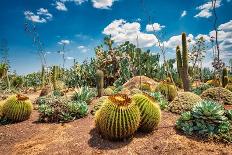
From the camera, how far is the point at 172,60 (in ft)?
77.2

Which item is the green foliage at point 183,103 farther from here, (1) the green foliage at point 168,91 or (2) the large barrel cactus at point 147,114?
(1) the green foliage at point 168,91

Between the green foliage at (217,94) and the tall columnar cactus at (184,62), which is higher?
the tall columnar cactus at (184,62)

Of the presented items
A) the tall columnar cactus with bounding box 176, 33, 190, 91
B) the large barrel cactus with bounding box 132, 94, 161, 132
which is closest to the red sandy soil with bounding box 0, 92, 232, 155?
the large barrel cactus with bounding box 132, 94, 161, 132

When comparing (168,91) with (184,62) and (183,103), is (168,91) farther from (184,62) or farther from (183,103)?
(183,103)

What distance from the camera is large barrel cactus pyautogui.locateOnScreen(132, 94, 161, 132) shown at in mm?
6258

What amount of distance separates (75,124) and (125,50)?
14.7 metres

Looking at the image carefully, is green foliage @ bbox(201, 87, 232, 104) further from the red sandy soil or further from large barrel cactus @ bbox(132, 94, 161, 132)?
large barrel cactus @ bbox(132, 94, 161, 132)

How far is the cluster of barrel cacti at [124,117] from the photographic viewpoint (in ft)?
18.7

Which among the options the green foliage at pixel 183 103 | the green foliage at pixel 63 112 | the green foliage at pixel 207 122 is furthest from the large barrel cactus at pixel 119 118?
Answer: the green foliage at pixel 183 103

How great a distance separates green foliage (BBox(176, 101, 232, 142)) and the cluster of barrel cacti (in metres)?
0.78

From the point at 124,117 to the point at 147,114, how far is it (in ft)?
2.57

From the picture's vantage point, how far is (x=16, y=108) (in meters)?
8.42

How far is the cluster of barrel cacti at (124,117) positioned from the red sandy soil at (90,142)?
0.22 m

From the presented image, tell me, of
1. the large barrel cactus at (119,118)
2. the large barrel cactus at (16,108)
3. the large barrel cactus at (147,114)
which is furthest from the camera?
the large barrel cactus at (16,108)
